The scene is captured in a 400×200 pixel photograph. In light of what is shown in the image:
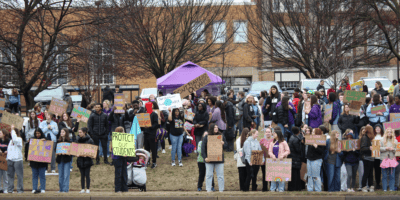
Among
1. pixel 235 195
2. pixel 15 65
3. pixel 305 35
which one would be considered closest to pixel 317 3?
pixel 305 35

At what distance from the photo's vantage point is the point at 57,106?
15555mm

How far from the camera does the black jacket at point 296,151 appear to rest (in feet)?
38.8

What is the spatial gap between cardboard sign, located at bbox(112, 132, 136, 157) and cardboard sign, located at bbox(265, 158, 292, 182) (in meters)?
3.00

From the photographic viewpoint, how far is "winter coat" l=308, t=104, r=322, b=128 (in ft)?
47.5

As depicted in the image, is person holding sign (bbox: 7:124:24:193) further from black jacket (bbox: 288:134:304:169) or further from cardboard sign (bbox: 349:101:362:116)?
cardboard sign (bbox: 349:101:362:116)

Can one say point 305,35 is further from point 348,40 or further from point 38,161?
point 38,161

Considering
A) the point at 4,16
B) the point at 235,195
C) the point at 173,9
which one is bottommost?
the point at 235,195

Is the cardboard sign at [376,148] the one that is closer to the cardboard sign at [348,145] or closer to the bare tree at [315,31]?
the cardboard sign at [348,145]

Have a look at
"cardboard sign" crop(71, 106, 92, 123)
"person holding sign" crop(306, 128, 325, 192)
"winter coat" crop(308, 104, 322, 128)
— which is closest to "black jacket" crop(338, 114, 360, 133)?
"winter coat" crop(308, 104, 322, 128)

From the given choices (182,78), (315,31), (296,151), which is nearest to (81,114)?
(182,78)

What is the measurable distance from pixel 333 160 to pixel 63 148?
6.32m

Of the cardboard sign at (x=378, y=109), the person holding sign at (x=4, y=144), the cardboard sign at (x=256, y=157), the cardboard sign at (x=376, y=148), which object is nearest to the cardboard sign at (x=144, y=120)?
the person holding sign at (x=4, y=144)

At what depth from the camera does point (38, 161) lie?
12.1 metres

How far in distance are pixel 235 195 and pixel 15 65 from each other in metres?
10.5
